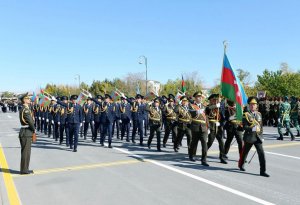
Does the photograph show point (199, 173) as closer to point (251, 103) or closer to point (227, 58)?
point (251, 103)

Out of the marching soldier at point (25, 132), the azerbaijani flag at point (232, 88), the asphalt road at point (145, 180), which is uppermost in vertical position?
the azerbaijani flag at point (232, 88)

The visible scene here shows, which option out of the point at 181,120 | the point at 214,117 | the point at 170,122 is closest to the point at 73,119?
the point at 170,122

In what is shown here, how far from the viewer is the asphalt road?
5761 mm

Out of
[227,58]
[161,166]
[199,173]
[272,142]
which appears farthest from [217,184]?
[272,142]

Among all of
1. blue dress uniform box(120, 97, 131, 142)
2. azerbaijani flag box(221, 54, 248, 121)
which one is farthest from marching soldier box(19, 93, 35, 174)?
blue dress uniform box(120, 97, 131, 142)

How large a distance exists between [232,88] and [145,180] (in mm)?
3249

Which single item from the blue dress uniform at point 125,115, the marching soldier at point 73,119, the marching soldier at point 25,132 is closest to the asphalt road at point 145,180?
the marching soldier at point 25,132

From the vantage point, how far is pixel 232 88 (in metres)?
8.41

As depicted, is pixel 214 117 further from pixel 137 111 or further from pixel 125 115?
pixel 125 115

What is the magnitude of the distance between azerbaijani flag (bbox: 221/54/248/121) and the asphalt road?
1.60 m

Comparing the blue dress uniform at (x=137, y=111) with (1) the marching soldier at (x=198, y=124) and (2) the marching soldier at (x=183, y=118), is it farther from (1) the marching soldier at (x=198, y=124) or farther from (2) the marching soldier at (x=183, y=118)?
(1) the marching soldier at (x=198, y=124)

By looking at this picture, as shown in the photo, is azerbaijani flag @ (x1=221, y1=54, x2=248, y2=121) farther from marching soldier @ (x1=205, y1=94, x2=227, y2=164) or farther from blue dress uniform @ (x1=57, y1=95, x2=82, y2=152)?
blue dress uniform @ (x1=57, y1=95, x2=82, y2=152)

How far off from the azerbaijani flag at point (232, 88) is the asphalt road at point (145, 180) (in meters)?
1.60

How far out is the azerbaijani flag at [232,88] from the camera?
8124 millimetres
